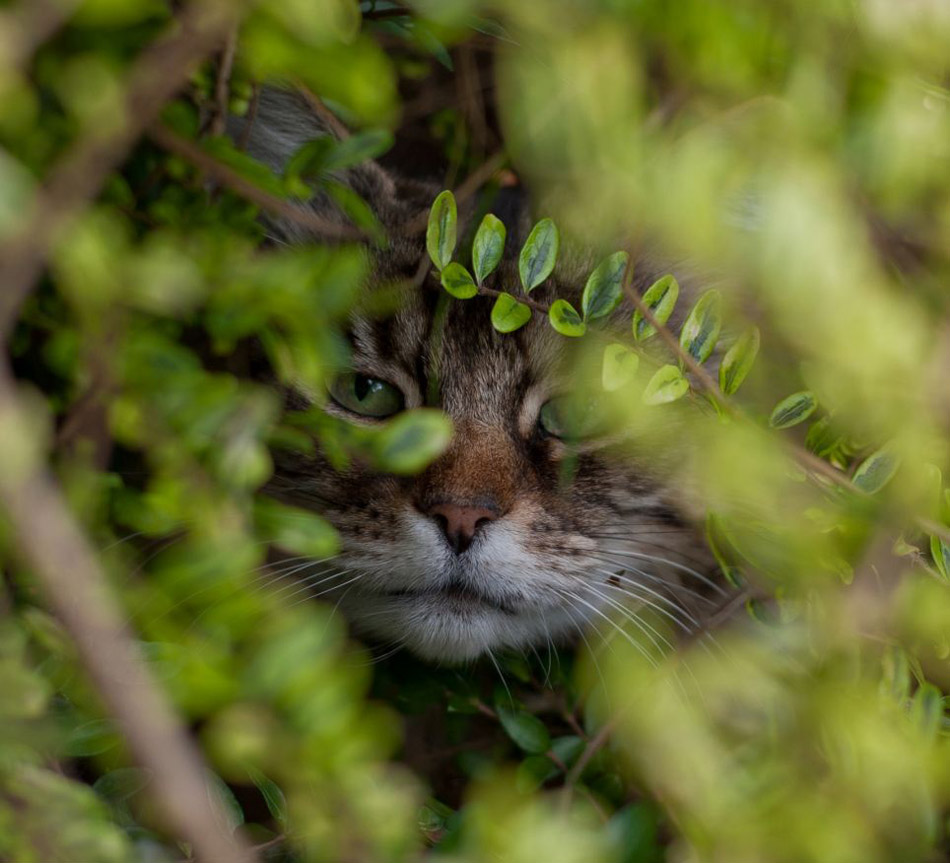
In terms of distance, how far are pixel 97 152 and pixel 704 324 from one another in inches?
27.5

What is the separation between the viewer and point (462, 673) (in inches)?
64.1

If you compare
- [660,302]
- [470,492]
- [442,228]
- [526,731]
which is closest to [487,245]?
[442,228]

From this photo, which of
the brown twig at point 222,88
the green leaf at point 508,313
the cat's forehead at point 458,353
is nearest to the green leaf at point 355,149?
the brown twig at point 222,88

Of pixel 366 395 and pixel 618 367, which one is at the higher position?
pixel 618 367

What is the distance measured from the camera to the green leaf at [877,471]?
1.08 metres

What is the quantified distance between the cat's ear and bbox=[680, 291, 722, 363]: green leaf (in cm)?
58

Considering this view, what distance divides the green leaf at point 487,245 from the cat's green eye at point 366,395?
544mm

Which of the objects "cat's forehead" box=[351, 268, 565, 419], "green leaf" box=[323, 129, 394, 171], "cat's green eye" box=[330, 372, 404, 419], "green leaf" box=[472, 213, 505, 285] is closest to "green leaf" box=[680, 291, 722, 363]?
"green leaf" box=[472, 213, 505, 285]

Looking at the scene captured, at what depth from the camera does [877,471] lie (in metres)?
1.09

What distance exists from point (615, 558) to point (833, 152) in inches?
34.4

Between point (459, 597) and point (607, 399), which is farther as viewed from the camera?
point (459, 597)

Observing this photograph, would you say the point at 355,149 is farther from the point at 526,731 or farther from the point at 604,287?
the point at 526,731

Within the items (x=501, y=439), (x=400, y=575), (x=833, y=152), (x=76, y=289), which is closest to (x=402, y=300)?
(x=501, y=439)

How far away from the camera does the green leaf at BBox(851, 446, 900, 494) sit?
42.3 inches
